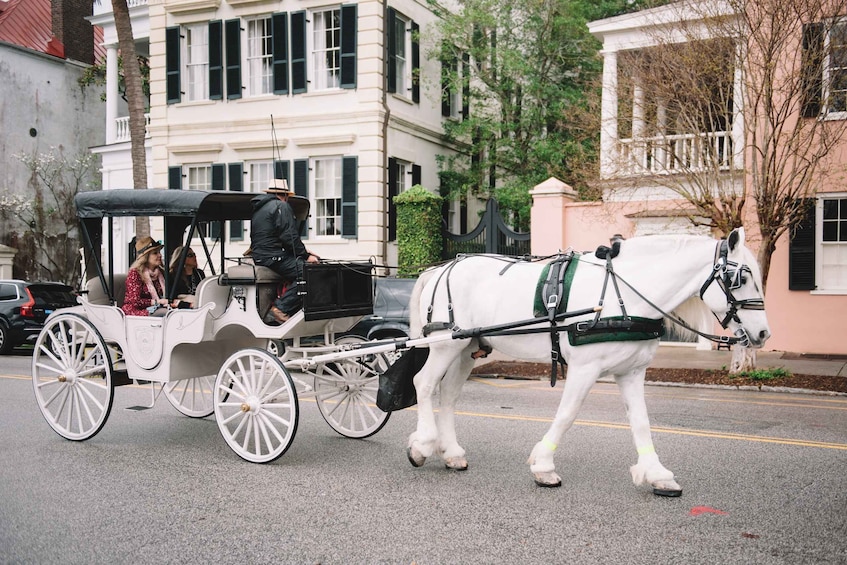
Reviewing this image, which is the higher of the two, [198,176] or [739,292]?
[198,176]

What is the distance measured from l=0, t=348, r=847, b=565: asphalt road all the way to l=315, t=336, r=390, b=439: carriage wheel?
190 mm

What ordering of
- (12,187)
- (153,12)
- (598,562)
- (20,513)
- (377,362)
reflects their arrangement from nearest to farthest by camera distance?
(598,562), (20,513), (377,362), (153,12), (12,187)

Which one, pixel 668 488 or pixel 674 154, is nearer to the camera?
pixel 668 488

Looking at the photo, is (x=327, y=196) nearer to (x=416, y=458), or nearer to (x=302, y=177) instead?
(x=302, y=177)

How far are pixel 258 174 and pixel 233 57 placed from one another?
3.34 meters

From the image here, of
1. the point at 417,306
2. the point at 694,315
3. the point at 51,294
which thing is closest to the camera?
the point at 694,315

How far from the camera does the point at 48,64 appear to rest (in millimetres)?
29500

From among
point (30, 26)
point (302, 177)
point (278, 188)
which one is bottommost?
point (278, 188)

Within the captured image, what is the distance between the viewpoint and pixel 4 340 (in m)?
18.2

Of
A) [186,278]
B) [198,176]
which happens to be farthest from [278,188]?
[198,176]

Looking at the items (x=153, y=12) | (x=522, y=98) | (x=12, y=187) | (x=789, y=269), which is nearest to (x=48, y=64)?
(x=12, y=187)

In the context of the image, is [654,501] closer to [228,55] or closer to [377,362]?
[377,362]

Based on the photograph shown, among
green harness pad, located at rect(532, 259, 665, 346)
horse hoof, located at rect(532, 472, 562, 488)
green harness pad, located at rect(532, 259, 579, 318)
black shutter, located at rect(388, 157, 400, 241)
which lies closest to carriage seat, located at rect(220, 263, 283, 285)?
green harness pad, located at rect(532, 259, 579, 318)

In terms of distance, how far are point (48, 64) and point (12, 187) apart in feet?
16.3
